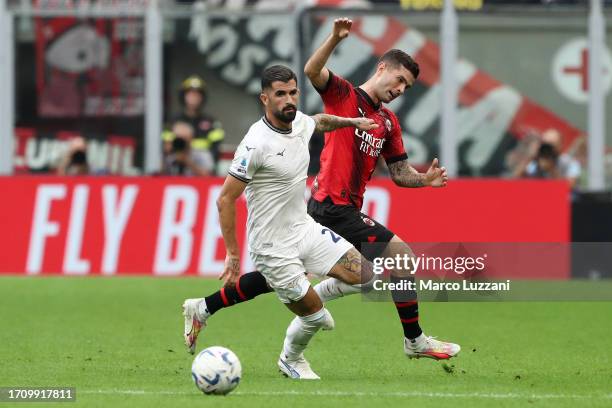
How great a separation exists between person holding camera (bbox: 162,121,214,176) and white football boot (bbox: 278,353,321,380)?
8719 mm

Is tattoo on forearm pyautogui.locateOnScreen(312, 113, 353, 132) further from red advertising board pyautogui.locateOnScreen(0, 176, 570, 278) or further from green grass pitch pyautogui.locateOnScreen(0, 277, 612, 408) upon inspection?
red advertising board pyautogui.locateOnScreen(0, 176, 570, 278)

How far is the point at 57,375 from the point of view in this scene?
9.23 meters

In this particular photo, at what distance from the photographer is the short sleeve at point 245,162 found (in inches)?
342

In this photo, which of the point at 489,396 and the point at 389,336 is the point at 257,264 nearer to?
the point at 489,396

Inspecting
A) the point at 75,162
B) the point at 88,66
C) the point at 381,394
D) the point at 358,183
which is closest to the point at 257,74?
the point at 88,66

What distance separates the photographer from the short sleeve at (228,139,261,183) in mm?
8680

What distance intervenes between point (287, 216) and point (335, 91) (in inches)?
43.6

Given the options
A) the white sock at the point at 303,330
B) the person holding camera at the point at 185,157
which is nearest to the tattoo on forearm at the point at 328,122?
the white sock at the point at 303,330

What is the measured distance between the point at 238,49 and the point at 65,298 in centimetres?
635

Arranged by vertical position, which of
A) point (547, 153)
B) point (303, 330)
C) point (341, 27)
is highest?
point (341, 27)

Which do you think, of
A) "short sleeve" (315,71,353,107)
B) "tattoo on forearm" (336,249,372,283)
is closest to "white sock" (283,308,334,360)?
"tattoo on forearm" (336,249,372,283)

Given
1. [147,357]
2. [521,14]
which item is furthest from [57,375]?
[521,14]

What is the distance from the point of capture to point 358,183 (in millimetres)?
9945

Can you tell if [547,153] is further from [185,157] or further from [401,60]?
[401,60]
